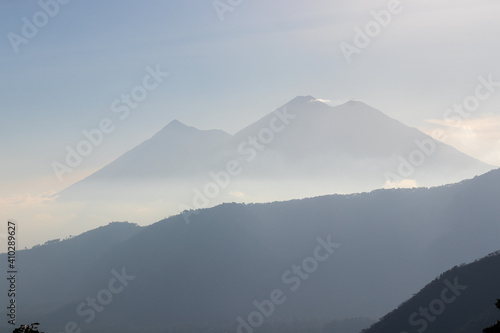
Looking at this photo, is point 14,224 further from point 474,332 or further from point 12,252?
point 474,332

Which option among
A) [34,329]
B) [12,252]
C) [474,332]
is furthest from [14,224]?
[474,332]

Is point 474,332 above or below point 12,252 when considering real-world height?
below

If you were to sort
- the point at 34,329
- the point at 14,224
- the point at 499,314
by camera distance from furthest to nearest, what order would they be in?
the point at 499,314
the point at 14,224
the point at 34,329

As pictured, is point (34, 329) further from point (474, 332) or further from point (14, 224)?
point (474, 332)

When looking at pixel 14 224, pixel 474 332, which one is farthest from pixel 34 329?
pixel 474 332

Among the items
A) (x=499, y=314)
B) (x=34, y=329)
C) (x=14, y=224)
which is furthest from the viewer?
(x=499, y=314)

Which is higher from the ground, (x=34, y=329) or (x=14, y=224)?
(x=14, y=224)

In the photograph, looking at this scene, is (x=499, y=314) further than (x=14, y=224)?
Yes
